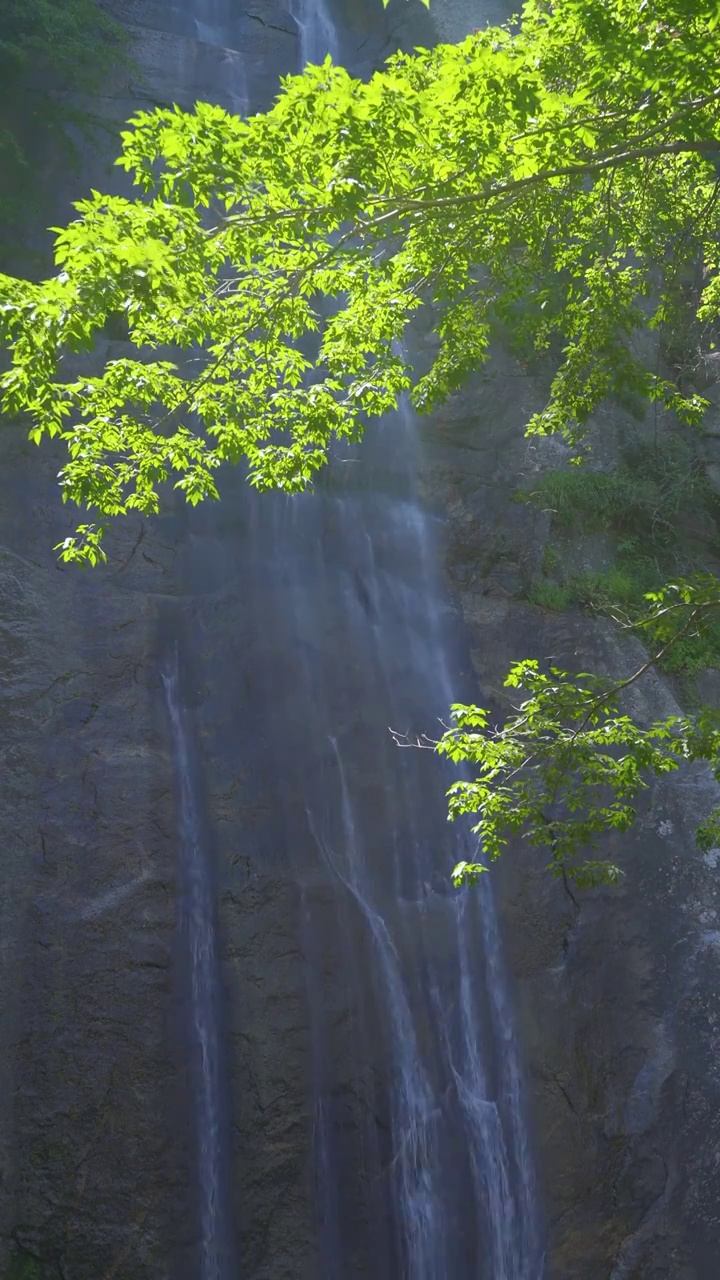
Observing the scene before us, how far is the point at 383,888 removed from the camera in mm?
12047

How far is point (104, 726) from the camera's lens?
12250mm

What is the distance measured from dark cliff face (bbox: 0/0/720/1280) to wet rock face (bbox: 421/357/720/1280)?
30mm

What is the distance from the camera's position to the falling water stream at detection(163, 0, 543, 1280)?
10.4 metres

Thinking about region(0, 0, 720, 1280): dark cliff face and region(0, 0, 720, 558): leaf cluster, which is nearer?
region(0, 0, 720, 558): leaf cluster

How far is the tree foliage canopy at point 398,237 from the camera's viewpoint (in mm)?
5719

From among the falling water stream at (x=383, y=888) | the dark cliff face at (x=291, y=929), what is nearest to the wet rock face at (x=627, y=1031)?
the dark cliff face at (x=291, y=929)

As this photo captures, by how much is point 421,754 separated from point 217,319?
735 cm

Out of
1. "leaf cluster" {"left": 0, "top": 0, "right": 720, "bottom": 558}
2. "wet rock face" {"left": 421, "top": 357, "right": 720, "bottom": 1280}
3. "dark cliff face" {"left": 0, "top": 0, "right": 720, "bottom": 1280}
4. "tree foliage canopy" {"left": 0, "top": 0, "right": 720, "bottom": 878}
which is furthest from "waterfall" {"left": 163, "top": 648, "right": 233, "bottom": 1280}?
"leaf cluster" {"left": 0, "top": 0, "right": 720, "bottom": 558}

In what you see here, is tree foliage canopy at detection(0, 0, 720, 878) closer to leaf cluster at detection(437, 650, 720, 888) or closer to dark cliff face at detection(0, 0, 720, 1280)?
leaf cluster at detection(437, 650, 720, 888)

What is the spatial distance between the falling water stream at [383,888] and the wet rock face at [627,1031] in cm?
39

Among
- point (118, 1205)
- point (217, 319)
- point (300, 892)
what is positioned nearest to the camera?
point (217, 319)

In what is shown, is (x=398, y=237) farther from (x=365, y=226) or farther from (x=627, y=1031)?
(x=627, y=1031)

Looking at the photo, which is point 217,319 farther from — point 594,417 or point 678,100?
point 594,417

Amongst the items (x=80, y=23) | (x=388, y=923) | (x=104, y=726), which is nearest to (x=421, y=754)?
(x=388, y=923)
